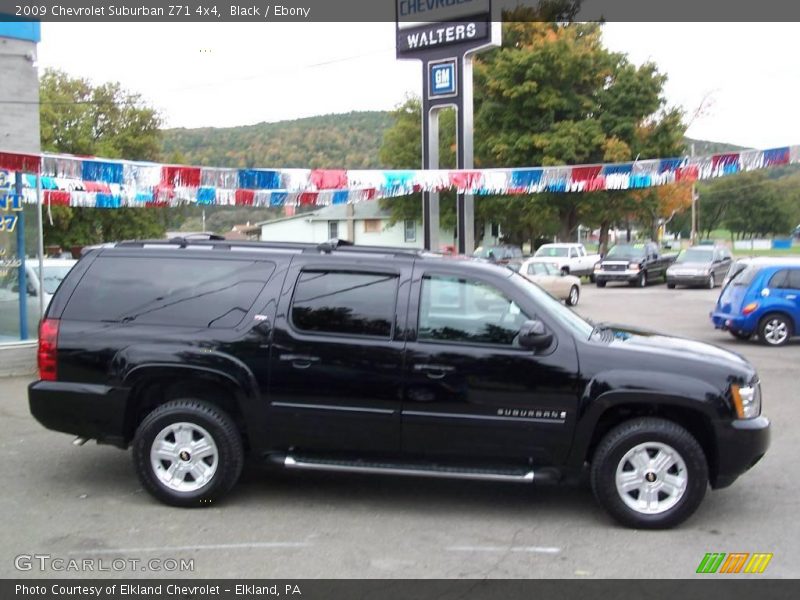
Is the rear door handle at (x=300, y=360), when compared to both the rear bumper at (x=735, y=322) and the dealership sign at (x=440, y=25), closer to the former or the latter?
the rear bumper at (x=735, y=322)

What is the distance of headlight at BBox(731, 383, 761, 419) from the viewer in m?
5.49

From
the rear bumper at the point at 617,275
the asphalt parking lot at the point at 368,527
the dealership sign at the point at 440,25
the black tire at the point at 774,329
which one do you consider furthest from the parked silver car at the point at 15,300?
the rear bumper at the point at 617,275

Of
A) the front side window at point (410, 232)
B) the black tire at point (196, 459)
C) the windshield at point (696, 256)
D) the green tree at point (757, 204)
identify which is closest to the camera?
the black tire at point (196, 459)

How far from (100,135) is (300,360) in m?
41.5

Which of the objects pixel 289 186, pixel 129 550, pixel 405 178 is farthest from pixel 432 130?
pixel 129 550

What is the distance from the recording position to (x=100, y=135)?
43.3 m

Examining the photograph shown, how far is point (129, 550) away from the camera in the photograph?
512cm

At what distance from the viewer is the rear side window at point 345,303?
584 cm

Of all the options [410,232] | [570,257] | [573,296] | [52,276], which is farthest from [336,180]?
[410,232]

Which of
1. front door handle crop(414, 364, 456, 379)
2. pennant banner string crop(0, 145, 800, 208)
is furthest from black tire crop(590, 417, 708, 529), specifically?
pennant banner string crop(0, 145, 800, 208)

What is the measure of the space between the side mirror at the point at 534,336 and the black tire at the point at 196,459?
216cm

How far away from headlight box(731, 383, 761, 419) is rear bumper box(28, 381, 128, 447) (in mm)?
4268

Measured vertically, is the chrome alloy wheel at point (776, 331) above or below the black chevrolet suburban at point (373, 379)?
below

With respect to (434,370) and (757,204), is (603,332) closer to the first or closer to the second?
(434,370)
